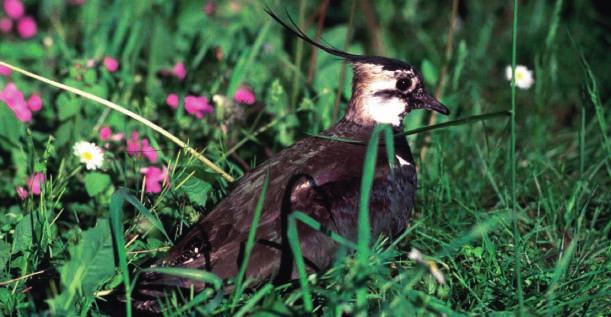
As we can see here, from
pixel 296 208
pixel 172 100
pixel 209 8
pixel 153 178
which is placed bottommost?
pixel 153 178

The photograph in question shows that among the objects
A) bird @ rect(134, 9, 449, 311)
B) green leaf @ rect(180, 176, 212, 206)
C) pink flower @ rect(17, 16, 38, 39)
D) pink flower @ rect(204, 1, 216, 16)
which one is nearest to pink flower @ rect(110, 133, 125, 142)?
Result: green leaf @ rect(180, 176, 212, 206)

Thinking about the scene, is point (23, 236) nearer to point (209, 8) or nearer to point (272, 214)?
point (272, 214)

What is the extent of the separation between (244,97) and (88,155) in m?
0.88

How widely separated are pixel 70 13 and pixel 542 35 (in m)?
3.40

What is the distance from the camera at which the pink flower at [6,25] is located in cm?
614

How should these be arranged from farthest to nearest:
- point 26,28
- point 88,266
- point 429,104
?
point 26,28 → point 429,104 → point 88,266

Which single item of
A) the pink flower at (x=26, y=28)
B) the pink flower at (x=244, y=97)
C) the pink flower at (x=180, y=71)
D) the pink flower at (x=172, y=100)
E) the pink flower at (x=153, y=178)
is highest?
the pink flower at (x=26, y=28)

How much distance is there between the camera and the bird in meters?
3.14

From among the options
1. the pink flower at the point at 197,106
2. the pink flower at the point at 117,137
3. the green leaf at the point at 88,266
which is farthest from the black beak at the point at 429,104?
the green leaf at the point at 88,266

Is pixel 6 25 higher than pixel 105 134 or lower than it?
higher

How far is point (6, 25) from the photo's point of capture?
20.1ft

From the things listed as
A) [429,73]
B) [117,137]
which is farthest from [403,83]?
[117,137]

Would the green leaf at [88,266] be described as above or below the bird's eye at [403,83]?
below

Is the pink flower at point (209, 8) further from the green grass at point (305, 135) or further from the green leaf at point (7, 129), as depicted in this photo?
the green leaf at point (7, 129)
